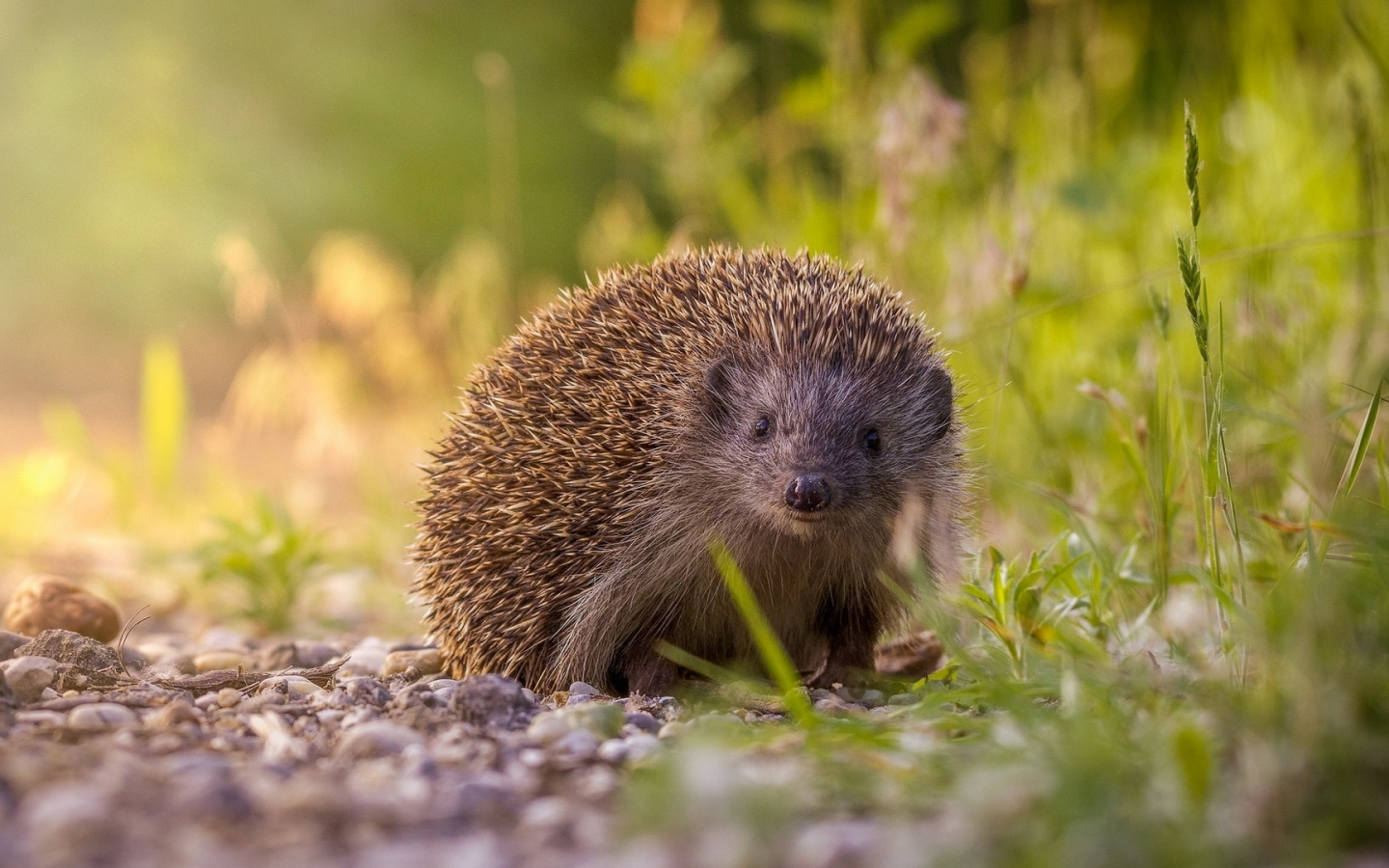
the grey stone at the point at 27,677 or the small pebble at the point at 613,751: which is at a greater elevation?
the grey stone at the point at 27,677

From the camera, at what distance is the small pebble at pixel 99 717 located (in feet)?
8.42

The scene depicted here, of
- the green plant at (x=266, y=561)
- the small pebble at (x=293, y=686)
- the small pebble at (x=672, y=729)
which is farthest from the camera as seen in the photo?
the green plant at (x=266, y=561)

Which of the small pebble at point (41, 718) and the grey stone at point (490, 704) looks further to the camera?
the grey stone at point (490, 704)

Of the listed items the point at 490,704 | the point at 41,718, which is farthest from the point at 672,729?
the point at 41,718

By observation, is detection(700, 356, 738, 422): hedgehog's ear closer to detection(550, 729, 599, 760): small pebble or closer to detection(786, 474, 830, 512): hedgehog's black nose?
detection(786, 474, 830, 512): hedgehog's black nose

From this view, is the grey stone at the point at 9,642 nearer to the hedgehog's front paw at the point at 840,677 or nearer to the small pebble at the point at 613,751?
the small pebble at the point at 613,751

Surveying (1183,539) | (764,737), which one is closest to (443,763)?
(764,737)

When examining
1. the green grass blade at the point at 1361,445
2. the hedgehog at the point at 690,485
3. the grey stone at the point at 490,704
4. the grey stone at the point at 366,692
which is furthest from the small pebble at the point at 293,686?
the green grass blade at the point at 1361,445

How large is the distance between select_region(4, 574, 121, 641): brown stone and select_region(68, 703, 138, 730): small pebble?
4.22ft

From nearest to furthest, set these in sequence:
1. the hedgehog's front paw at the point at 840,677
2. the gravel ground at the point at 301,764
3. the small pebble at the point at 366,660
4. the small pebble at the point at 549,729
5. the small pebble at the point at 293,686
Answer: the gravel ground at the point at 301,764 < the small pebble at the point at 549,729 < the small pebble at the point at 293,686 < the small pebble at the point at 366,660 < the hedgehog's front paw at the point at 840,677

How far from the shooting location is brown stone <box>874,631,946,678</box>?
405cm

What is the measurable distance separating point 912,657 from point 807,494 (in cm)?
92

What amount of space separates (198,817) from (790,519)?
2.02 m

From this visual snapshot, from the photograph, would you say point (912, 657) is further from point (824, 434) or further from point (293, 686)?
point (293, 686)
